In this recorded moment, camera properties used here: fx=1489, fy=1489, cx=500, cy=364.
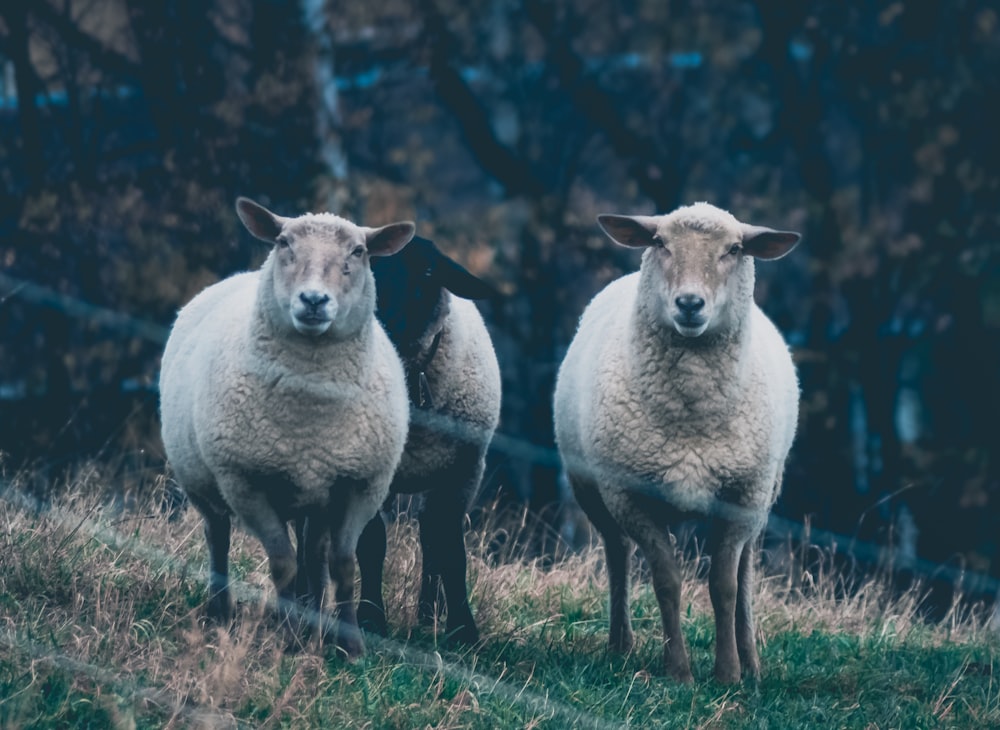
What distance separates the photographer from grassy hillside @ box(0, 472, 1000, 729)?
4812mm

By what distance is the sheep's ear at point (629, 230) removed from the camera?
6062 mm

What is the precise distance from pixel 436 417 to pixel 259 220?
3.76ft

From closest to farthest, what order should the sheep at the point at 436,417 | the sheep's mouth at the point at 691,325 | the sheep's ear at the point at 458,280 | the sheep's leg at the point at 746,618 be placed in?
the sheep's mouth at the point at 691,325
the sheep's leg at the point at 746,618
the sheep at the point at 436,417
the sheep's ear at the point at 458,280

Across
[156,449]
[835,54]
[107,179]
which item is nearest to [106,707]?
[156,449]

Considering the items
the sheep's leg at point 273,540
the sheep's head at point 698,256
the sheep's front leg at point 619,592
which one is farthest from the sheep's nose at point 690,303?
the sheep's leg at point 273,540

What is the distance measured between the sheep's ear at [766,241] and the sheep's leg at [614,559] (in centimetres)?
123

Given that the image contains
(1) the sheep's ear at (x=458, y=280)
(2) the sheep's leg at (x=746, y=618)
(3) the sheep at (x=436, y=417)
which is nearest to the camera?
(2) the sheep's leg at (x=746, y=618)

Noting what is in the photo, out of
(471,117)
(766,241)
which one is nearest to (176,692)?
(766,241)

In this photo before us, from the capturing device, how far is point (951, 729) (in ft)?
18.0

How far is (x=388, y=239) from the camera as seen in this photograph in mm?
5898

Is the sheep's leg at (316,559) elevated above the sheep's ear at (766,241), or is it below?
below

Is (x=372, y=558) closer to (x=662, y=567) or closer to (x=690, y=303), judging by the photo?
(x=662, y=567)

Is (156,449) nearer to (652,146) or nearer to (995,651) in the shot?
(995,651)

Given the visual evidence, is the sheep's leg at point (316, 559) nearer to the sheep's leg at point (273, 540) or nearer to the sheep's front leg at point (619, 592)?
the sheep's leg at point (273, 540)
